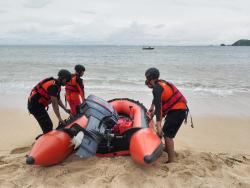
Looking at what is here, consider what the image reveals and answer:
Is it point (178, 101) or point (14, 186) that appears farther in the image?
point (178, 101)

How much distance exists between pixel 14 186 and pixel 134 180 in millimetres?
1307

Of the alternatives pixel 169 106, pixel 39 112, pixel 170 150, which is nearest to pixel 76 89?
pixel 39 112

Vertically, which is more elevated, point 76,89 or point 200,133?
point 76,89

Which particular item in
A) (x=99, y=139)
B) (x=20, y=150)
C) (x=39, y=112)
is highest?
(x=39, y=112)

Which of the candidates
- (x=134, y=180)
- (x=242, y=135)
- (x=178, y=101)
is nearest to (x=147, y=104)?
(x=242, y=135)

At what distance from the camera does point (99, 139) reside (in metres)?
3.94

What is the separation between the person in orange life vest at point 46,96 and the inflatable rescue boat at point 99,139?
0.40 m

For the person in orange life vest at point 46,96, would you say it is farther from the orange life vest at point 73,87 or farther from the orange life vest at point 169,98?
the orange life vest at point 169,98

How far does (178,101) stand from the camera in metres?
4.02

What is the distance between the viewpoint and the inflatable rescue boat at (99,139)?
11.9 ft

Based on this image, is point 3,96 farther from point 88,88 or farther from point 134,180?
point 134,180

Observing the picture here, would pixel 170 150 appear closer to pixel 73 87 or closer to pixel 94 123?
pixel 94 123

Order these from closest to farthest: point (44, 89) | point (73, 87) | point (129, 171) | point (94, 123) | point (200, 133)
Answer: point (129, 171) < point (94, 123) < point (44, 89) < point (73, 87) < point (200, 133)

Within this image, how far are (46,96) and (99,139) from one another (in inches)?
42.7
